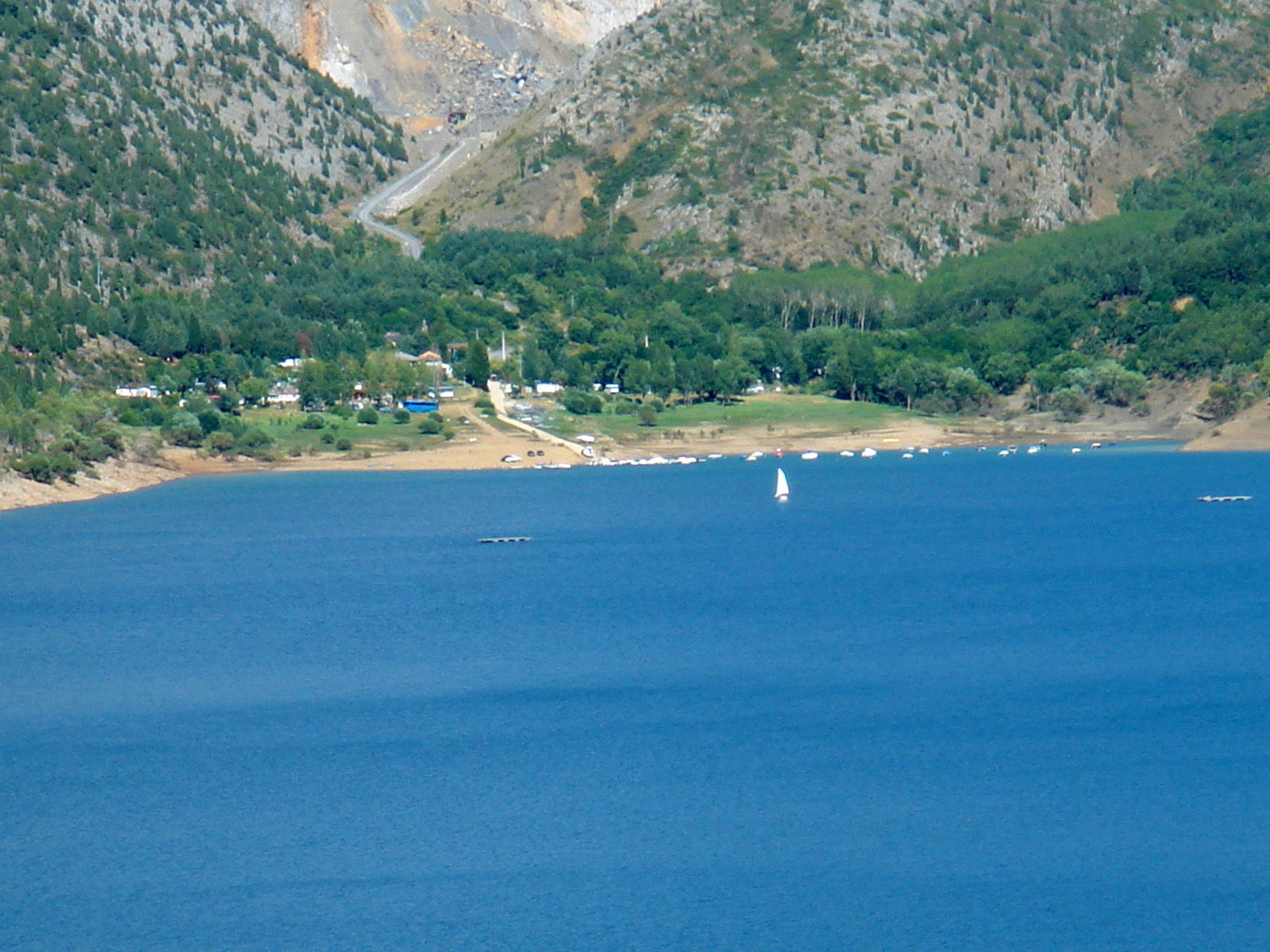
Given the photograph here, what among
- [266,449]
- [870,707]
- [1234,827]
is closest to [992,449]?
[266,449]

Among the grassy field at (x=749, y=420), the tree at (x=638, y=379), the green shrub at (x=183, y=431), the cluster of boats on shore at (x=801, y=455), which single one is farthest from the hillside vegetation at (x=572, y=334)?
the cluster of boats on shore at (x=801, y=455)

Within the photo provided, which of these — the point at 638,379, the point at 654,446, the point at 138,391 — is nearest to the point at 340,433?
the point at 138,391

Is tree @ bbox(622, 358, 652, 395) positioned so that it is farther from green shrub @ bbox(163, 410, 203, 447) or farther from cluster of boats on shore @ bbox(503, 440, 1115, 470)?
green shrub @ bbox(163, 410, 203, 447)

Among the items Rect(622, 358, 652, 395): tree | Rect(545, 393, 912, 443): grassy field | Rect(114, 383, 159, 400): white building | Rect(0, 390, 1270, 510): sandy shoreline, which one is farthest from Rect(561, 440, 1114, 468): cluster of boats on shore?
Rect(114, 383, 159, 400): white building

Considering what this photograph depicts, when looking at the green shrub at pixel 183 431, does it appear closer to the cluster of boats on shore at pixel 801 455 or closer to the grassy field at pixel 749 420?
the cluster of boats on shore at pixel 801 455

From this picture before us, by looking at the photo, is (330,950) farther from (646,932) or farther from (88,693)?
(88,693)

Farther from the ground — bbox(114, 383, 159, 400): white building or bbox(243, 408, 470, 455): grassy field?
bbox(114, 383, 159, 400): white building
